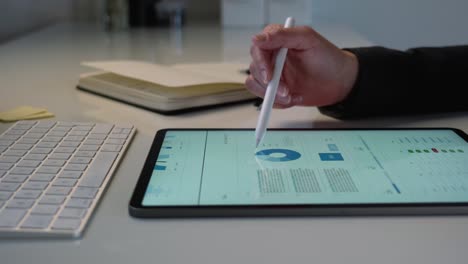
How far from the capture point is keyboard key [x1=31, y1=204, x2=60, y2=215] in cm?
48

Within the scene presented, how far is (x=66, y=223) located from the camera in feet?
1.52

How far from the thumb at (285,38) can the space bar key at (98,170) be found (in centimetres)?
22

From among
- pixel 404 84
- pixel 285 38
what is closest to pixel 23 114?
pixel 285 38

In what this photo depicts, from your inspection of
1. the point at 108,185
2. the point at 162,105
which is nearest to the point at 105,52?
the point at 162,105

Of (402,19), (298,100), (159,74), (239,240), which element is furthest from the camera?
(402,19)

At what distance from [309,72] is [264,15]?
968mm

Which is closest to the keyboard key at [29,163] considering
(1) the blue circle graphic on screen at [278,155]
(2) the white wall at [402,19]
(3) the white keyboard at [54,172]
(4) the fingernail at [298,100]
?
(3) the white keyboard at [54,172]

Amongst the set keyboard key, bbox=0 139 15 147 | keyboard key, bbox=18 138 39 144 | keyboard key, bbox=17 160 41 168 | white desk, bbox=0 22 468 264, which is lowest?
white desk, bbox=0 22 468 264

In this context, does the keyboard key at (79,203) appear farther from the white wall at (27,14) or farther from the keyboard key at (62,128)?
the white wall at (27,14)

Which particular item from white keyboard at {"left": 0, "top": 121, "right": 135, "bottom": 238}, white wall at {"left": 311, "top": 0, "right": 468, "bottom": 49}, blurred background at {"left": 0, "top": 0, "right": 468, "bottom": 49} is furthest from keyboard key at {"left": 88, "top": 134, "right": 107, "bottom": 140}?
white wall at {"left": 311, "top": 0, "right": 468, "bottom": 49}

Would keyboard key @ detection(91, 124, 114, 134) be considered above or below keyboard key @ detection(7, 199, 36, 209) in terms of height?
above

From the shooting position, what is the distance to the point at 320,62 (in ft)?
2.53

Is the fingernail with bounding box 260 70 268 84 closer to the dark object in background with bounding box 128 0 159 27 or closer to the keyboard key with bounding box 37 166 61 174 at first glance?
the keyboard key with bounding box 37 166 61 174

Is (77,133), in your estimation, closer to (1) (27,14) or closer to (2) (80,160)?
(2) (80,160)
